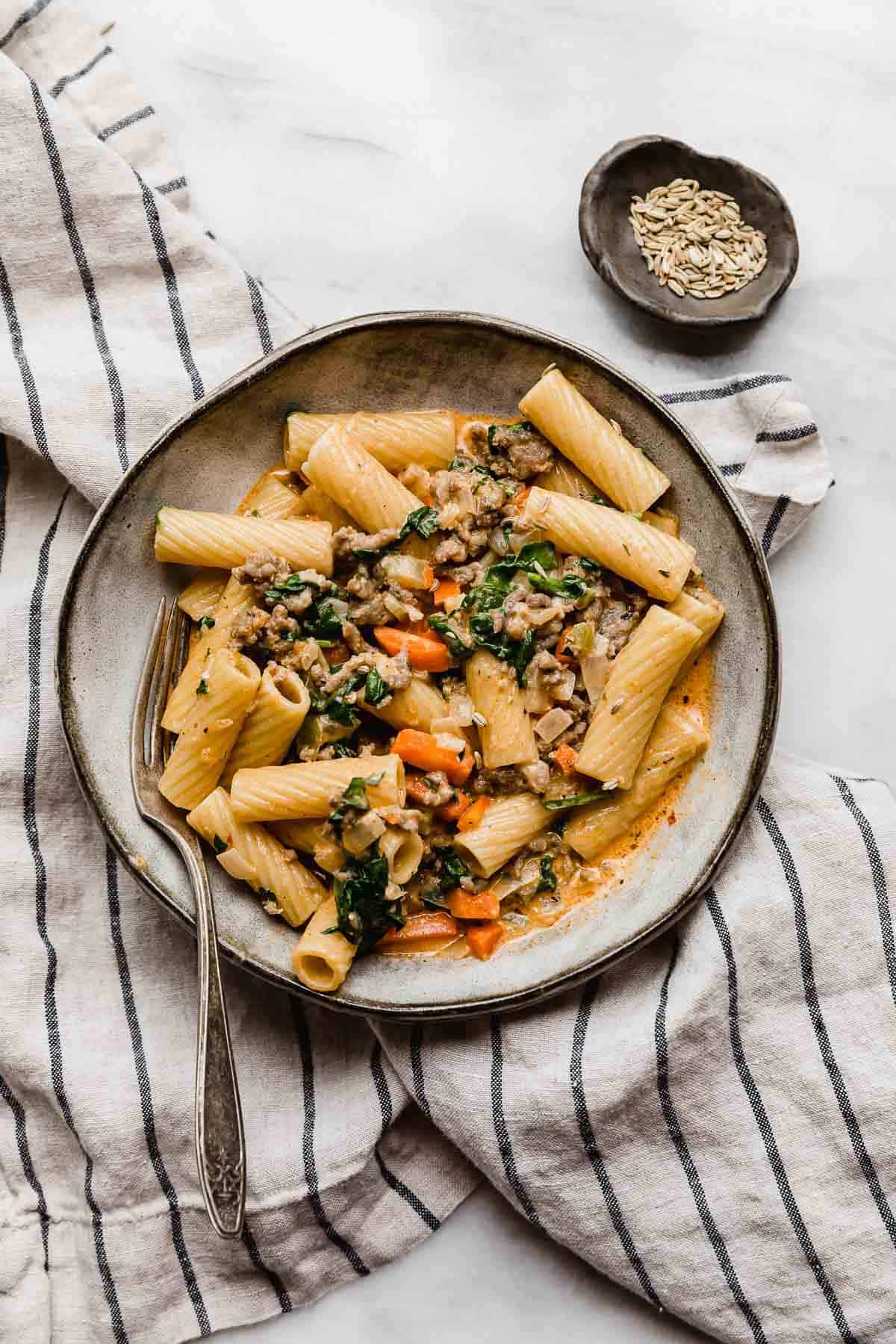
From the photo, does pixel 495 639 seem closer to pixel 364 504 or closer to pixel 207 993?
pixel 364 504

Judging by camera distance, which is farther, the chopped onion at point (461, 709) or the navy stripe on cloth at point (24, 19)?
the navy stripe on cloth at point (24, 19)

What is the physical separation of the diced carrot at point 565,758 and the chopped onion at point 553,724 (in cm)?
4

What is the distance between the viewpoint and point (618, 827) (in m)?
2.88

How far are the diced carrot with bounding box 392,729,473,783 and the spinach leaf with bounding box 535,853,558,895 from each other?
0.32 metres

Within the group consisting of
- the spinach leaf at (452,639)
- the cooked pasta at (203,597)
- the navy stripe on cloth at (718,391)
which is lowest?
the spinach leaf at (452,639)

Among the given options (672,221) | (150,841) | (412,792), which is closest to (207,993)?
(150,841)

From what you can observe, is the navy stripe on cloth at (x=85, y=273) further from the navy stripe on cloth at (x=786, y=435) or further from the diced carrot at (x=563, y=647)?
the navy stripe on cloth at (x=786, y=435)

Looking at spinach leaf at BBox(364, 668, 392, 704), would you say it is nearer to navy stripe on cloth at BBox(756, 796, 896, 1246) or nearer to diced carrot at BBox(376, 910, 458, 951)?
diced carrot at BBox(376, 910, 458, 951)

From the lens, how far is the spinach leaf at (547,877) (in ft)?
9.53

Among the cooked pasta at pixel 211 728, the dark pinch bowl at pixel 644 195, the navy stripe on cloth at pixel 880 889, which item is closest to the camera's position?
the cooked pasta at pixel 211 728

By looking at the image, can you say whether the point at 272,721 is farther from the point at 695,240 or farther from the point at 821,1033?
the point at 695,240

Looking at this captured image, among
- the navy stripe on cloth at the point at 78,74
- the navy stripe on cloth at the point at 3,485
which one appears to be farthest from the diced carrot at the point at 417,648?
the navy stripe on cloth at the point at 78,74

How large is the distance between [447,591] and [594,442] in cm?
50

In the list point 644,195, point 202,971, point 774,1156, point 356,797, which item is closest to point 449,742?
point 356,797
